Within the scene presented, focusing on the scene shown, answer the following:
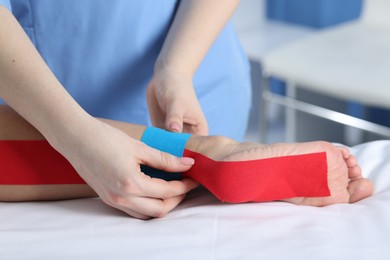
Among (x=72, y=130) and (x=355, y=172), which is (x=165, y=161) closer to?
(x=72, y=130)

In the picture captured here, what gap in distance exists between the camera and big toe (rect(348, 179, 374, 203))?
1141 millimetres

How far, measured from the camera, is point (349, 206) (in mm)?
1097

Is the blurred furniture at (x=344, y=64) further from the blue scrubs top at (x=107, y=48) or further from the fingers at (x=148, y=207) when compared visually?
the fingers at (x=148, y=207)

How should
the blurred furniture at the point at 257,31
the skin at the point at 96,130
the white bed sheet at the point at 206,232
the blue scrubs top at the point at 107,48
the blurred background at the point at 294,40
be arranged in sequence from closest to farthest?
the white bed sheet at the point at 206,232
the skin at the point at 96,130
the blue scrubs top at the point at 107,48
the blurred background at the point at 294,40
the blurred furniture at the point at 257,31

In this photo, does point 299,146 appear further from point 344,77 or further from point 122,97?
point 344,77

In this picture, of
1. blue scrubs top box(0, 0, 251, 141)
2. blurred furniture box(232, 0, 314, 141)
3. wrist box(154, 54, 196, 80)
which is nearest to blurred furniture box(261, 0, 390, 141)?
blurred furniture box(232, 0, 314, 141)

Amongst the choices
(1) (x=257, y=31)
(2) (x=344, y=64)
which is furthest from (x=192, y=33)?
(1) (x=257, y=31)


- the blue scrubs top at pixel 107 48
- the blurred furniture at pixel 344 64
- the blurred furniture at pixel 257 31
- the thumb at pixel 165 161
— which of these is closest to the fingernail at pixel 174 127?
the thumb at pixel 165 161

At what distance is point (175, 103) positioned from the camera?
1241 millimetres

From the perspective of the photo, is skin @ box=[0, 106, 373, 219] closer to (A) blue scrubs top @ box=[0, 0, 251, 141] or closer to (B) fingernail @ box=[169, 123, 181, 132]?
(B) fingernail @ box=[169, 123, 181, 132]

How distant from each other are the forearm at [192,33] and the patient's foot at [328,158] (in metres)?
0.24

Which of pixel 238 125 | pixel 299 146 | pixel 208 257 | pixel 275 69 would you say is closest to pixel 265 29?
pixel 275 69

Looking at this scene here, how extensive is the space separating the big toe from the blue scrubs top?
18.0 inches

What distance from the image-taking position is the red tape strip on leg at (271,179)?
108 centimetres
